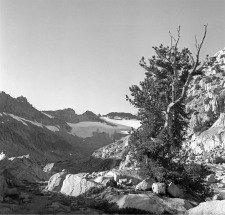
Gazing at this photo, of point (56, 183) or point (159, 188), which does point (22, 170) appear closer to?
point (56, 183)

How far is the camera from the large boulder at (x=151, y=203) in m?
16.0

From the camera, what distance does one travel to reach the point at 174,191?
1895 cm

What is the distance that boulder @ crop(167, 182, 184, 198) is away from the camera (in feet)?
61.9

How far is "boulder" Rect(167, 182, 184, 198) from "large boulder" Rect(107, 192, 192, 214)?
1173 millimetres

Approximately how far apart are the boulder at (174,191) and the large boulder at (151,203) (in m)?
1.17

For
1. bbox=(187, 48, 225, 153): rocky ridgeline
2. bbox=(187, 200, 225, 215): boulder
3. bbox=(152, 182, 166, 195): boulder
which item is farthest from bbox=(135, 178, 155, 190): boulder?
bbox=(187, 48, 225, 153): rocky ridgeline

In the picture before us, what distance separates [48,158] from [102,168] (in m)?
44.3

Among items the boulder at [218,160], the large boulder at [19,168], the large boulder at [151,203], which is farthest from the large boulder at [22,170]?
the boulder at [218,160]

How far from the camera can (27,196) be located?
1805 cm

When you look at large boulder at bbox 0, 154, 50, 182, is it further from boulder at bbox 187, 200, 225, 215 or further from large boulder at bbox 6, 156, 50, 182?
boulder at bbox 187, 200, 225, 215

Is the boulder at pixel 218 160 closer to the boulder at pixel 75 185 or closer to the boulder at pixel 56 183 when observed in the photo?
the boulder at pixel 56 183

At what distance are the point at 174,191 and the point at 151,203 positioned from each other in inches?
116

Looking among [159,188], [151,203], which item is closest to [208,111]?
[159,188]

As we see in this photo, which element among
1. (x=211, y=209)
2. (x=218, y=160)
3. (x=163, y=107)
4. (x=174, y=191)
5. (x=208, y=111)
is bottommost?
(x=218, y=160)
